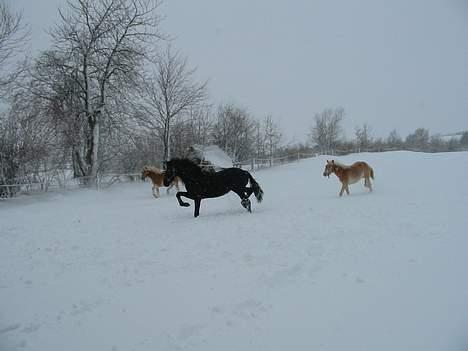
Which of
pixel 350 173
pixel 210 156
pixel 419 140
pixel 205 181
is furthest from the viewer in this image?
pixel 419 140

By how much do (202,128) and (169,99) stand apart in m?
13.6

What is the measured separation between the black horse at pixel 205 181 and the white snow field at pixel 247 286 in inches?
72.5

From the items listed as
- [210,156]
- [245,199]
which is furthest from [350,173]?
[210,156]

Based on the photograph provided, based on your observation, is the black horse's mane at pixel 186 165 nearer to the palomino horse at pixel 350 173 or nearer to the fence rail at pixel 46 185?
the palomino horse at pixel 350 173

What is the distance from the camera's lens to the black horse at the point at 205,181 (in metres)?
8.41

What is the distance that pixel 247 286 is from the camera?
355 cm

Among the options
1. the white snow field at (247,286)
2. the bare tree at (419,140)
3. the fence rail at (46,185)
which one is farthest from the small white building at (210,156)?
the bare tree at (419,140)

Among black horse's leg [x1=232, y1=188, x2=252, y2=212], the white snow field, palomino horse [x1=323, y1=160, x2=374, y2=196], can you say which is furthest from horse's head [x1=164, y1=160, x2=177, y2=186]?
palomino horse [x1=323, y1=160, x2=374, y2=196]

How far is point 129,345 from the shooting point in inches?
103

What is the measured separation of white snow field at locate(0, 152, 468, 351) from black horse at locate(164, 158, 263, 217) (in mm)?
1841

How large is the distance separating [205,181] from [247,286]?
16.9 ft

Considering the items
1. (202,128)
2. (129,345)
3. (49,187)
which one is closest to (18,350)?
(129,345)

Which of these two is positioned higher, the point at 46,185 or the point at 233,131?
the point at 233,131

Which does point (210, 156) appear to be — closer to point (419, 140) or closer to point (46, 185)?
point (46, 185)
